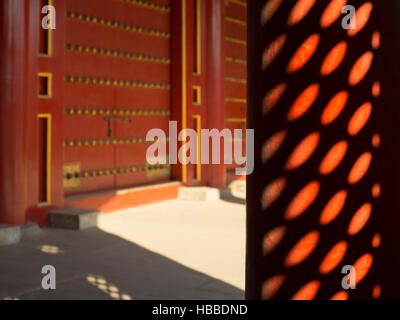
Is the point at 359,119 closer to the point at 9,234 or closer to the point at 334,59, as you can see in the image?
the point at 334,59

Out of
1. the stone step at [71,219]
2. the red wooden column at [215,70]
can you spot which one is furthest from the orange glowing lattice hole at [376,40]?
the red wooden column at [215,70]

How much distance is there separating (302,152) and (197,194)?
5703mm

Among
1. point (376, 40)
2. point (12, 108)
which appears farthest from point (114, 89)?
point (376, 40)

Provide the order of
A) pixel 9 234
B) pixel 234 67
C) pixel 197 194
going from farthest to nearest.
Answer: pixel 234 67 → pixel 197 194 → pixel 9 234

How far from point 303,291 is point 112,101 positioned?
Answer: 17.0 ft

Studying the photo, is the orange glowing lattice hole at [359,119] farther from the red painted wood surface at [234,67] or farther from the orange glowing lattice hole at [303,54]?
the red painted wood surface at [234,67]

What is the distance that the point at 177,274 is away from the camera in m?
3.41

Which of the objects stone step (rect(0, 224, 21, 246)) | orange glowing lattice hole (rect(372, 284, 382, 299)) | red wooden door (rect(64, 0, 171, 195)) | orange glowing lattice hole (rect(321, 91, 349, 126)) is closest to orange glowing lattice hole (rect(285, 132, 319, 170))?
orange glowing lattice hole (rect(321, 91, 349, 126))

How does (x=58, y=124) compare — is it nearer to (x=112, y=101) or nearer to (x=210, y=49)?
(x=112, y=101)

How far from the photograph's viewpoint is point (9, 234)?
A: 437 cm

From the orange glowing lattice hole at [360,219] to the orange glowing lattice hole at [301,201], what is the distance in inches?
5.2

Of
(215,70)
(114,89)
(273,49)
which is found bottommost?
(273,49)

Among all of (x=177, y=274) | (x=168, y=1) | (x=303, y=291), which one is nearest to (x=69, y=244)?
(x=177, y=274)

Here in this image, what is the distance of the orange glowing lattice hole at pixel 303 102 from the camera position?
118cm
